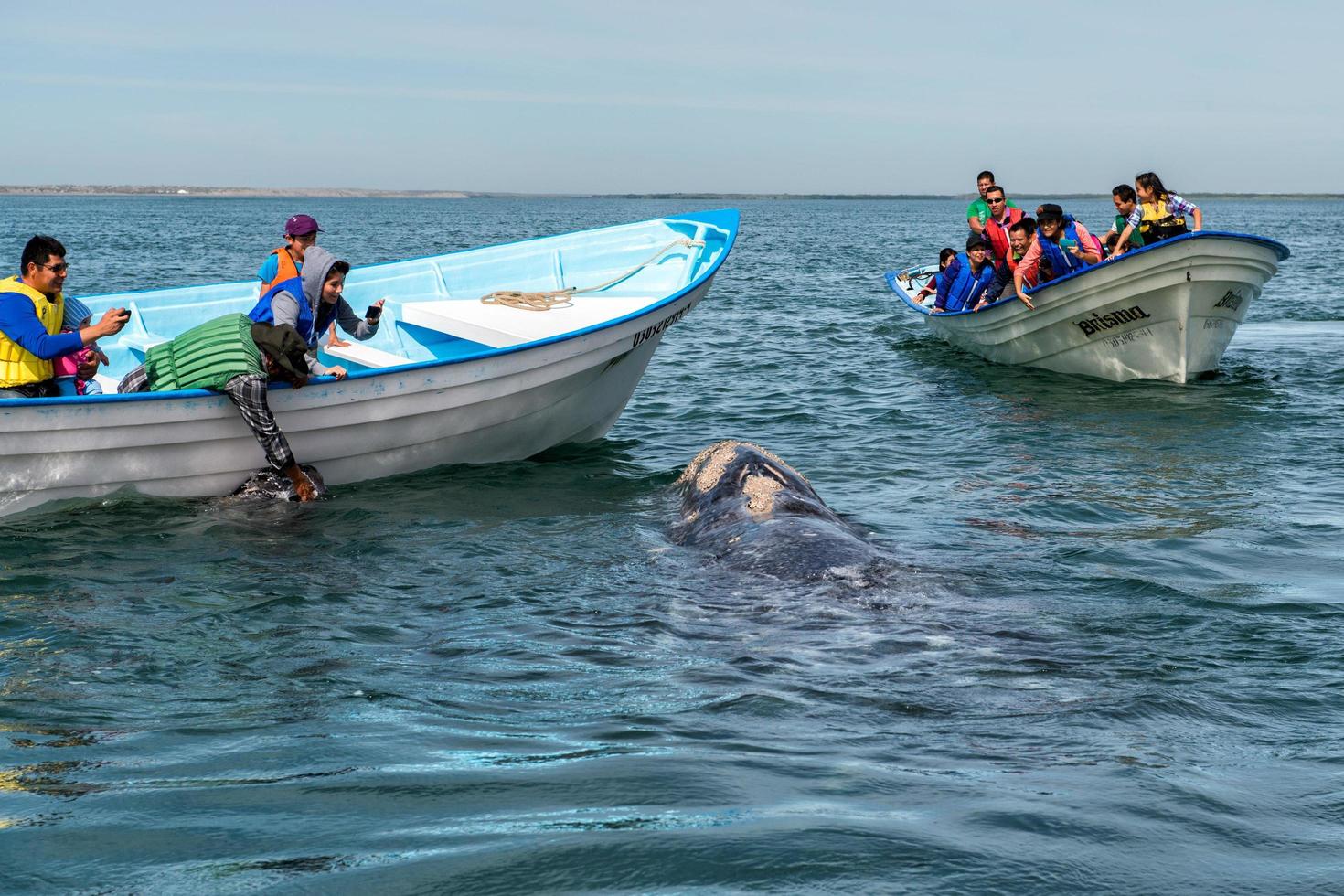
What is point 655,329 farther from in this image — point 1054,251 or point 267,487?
point 1054,251

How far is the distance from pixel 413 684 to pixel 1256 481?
8.61 metres

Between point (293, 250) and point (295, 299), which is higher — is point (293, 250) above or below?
above

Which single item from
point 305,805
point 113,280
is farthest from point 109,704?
point 113,280

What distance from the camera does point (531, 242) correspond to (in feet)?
51.8

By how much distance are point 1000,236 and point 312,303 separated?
1076 cm

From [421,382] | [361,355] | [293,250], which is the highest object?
[293,250]

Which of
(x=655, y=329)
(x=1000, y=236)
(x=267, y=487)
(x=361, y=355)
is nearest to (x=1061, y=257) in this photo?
(x=1000, y=236)

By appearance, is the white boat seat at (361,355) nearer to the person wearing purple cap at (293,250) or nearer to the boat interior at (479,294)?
the boat interior at (479,294)

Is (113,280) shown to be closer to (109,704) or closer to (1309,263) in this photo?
(109,704)

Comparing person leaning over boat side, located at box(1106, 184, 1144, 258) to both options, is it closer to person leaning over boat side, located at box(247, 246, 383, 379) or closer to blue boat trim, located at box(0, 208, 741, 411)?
blue boat trim, located at box(0, 208, 741, 411)

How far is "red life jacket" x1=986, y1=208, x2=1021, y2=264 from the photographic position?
57.4ft

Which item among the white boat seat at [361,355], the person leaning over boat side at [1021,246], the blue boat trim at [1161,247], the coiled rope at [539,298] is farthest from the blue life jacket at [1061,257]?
the white boat seat at [361,355]

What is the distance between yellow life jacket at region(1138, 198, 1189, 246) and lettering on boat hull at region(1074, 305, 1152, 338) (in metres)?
0.91

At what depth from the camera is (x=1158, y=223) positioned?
16344 mm
